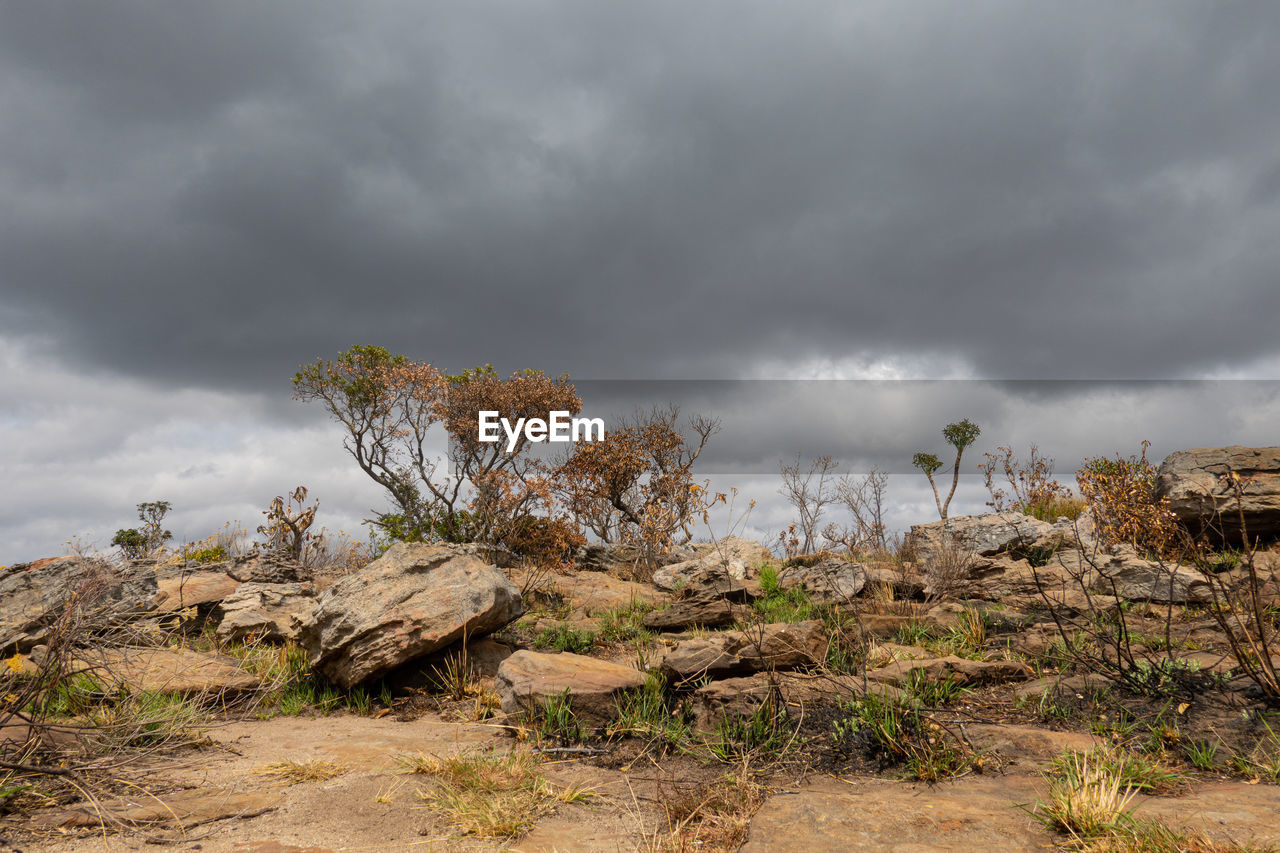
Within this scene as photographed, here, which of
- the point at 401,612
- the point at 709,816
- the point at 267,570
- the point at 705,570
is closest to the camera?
the point at 709,816

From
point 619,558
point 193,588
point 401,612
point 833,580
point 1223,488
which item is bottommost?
point 619,558

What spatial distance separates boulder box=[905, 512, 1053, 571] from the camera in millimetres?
12000

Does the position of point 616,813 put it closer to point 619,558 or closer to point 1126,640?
point 1126,640

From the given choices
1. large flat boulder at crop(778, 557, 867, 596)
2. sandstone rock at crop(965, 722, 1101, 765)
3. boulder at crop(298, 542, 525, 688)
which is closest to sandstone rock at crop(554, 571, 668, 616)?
large flat boulder at crop(778, 557, 867, 596)

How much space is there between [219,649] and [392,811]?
6036 millimetres

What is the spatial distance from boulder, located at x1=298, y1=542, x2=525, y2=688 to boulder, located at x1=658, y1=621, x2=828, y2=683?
2435 millimetres

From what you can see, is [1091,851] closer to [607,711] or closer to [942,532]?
[607,711]

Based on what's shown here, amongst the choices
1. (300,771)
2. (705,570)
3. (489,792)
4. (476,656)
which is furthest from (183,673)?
(705,570)

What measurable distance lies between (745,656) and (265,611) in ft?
23.4

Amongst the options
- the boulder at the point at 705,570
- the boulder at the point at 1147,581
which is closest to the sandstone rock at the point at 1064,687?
the boulder at the point at 1147,581

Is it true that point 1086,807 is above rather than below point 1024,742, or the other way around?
above

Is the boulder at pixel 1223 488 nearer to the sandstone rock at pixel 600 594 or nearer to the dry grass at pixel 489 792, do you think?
the sandstone rock at pixel 600 594

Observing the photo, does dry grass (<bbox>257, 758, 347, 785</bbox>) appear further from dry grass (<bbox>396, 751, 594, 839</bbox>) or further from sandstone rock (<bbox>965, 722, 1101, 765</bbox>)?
sandstone rock (<bbox>965, 722, 1101, 765</bbox>)

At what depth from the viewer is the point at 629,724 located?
18.1 feet
